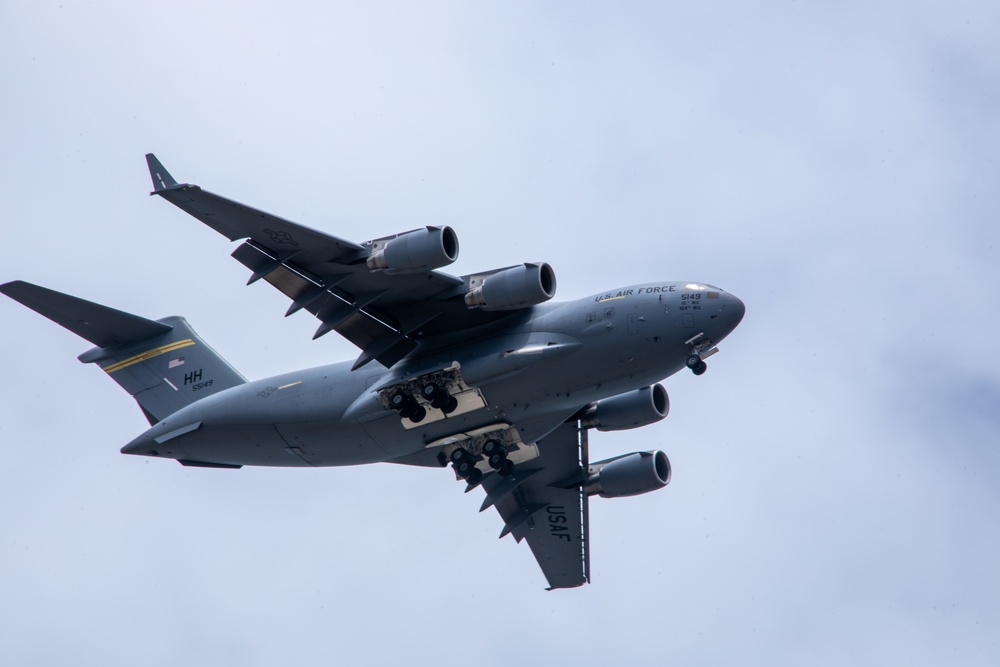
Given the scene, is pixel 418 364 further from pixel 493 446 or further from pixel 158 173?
pixel 158 173

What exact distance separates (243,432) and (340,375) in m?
2.01

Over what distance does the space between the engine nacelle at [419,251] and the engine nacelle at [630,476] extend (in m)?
7.30

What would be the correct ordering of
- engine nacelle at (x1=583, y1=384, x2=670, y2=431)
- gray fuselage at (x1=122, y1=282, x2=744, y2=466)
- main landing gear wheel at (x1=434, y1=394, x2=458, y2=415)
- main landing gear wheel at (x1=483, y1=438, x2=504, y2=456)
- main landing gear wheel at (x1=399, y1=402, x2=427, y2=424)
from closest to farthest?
gray fuselage at (x1=122, y1=282, x2=744, y2=466) → main landing gear wheel at (x1=434, y1=394, x2=458, y2=415) → main landing gear wheel at (x1=399, y1=402, x2=427, y2=424) → main landing gear wheel at (x1=483, y1=438, x2=504, y2=456) → engine nacelle at (x1=583, y1=384, x2=670, y2=431)

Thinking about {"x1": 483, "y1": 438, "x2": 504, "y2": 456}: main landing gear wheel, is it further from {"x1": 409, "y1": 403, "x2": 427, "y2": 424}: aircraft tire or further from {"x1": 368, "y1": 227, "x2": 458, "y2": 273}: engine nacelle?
{"x1": 368, "y1": 227, "x2": 458, "y2": 273}: engine nacelle

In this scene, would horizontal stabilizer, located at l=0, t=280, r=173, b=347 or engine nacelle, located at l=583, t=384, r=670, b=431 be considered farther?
engine nacelle, located at l=583, t=384, r=670, b=431

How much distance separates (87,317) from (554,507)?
9614 mm

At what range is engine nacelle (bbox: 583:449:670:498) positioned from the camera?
25109 millimetres

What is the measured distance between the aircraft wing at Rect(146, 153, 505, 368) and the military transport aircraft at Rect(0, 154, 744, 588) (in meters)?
0.02

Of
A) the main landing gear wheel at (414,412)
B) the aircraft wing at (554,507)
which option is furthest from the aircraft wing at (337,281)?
the aircraft wing at (554,507)

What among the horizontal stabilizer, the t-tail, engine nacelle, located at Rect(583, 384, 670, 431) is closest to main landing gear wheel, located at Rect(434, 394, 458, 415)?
engine nacelle, located at Rect(583, 384, 670, 431)

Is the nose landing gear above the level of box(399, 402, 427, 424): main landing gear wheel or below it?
above

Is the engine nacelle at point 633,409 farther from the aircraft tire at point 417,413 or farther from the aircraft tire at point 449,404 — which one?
the aircraft tire at point 417,413

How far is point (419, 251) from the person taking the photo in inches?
764

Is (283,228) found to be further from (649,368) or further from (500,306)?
(649,368)
